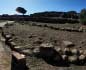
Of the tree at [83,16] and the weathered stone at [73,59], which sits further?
the tree at [83,16]

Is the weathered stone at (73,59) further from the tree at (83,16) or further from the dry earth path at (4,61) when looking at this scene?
the tree at (83,16)

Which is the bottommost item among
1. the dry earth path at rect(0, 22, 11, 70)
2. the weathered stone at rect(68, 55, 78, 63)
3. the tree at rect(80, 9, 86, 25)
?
the weathered stone at rect(68, 55, 78, 63)

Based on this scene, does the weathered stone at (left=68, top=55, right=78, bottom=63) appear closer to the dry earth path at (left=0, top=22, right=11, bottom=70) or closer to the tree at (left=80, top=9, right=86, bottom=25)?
the dry earth path at (left=0, top=22, right=11, bottom=70)

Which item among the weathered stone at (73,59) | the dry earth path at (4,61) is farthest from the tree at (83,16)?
the dry earth path at (4,61)

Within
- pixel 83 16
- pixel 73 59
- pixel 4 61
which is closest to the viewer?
pixel 4 61

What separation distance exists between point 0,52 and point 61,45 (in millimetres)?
3220

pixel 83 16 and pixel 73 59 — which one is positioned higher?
pixel 83 16

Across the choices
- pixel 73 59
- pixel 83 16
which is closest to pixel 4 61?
pixel 73 59

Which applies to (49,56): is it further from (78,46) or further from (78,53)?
(78,46)

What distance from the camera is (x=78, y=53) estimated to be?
8000 mm

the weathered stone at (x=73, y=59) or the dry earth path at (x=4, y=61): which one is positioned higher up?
the dry earth path at (x=4, y=61)

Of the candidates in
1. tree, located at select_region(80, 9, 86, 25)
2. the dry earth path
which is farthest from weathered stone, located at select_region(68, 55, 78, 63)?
tree, located at select_region(80, 9, 86, 25)

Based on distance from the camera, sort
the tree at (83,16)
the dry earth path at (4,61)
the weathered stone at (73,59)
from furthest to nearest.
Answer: the tree at (83,16) < the weathered stone at (73,59) < the dry earth path at (4,61)

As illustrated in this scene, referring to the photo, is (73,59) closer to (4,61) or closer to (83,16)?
(4,61)
